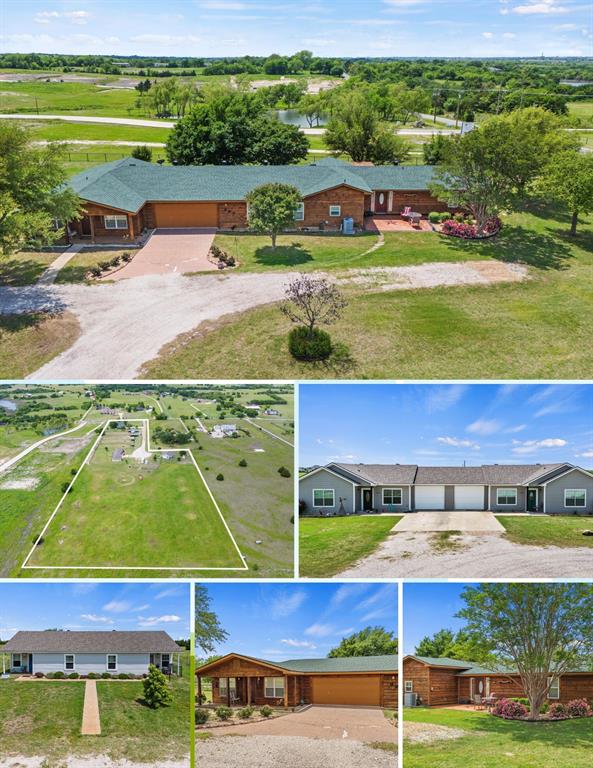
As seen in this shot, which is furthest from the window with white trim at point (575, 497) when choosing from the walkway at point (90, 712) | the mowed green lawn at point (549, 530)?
the walkway at point (90, 712)

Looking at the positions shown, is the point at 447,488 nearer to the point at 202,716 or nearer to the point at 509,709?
the point at 509,709

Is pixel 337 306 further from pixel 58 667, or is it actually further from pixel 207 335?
pixel 58 667

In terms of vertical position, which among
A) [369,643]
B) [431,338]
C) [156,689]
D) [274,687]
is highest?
[431,338]

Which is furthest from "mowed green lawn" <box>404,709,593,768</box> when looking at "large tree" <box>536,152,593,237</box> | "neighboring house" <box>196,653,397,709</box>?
"large tree" <box>536,152,593,237</box>

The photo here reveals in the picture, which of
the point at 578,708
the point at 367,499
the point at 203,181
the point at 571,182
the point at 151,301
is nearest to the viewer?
the point at 578,708

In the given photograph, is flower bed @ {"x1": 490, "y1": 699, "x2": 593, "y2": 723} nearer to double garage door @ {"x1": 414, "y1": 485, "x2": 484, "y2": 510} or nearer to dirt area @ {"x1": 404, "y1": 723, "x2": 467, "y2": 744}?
dirt area @ {"x1": 404, "y1": 723, "x2": 467, "y2": 744}

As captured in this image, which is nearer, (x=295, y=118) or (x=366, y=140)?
(x=366, y=140)

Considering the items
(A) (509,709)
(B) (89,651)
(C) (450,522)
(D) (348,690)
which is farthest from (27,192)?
(A) (509,709)
